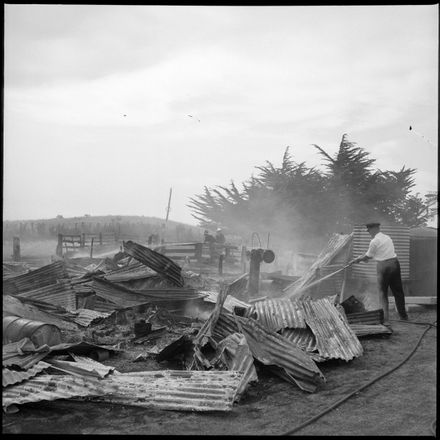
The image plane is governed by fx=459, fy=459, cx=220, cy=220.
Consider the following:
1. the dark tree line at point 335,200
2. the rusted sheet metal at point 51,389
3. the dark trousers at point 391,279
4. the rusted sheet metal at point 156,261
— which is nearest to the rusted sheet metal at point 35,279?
the rusted sheet metal at point 156,261

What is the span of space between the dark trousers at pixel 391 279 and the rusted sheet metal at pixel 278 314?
2.33 metres

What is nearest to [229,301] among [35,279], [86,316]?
[86,316]

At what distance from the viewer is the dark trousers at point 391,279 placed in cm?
899

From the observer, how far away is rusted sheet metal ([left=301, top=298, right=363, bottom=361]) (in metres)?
6.33

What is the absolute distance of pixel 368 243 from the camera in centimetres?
1227

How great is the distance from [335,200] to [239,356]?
61.8ft

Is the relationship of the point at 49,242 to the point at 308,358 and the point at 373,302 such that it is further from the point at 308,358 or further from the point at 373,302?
the point at 308,358

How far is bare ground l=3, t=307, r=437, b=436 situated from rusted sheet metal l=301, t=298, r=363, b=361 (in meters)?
0.61

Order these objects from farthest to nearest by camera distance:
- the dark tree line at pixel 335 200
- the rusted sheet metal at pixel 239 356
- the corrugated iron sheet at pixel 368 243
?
the dark tree line at pixel 335 200, the corrugated iron sheet at pixel 368 243, the rusted sheet metal at pixel 239 356

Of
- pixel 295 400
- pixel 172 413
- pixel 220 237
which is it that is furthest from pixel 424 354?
pixel 220 237

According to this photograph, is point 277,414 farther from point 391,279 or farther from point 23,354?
point 391,279

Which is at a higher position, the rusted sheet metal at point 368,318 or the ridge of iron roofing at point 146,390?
the rusted sheet metal at point 368,318

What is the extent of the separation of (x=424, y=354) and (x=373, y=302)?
459 centimetres

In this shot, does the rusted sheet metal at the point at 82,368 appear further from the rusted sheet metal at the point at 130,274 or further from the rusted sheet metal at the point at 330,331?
the rusted sheet metal at the point at 130,274
